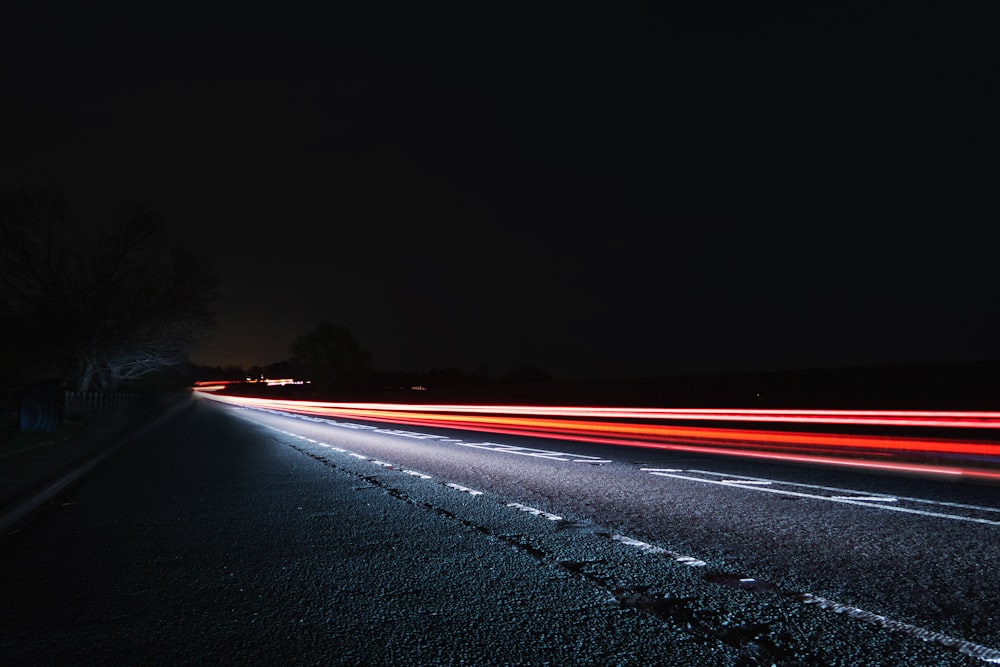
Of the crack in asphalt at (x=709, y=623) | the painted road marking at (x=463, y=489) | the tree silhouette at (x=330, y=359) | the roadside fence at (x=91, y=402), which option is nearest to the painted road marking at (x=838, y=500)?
the painted road marking at (x=463, y=489)

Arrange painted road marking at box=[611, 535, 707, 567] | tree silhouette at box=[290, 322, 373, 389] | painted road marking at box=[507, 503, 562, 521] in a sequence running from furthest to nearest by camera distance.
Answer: tree silhouette at box=[290, 322, 373, 389], painted road marking at box=[507, 503, 562, 521], painted road marking at box=[611, 535, 707, 567]

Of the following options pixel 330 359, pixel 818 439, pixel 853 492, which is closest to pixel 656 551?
pixel 853 492

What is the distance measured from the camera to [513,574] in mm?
5105

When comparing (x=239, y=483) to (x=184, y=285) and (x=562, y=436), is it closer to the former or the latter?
(x=562, y=436)

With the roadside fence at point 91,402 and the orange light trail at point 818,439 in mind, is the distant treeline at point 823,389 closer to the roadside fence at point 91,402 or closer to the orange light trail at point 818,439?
the orange light trail at point 818,439

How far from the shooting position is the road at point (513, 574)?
368cm

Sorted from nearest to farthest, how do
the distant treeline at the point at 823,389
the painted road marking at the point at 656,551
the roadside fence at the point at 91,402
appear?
the painted road marking at the point at 656,551 → the distant treeline at the point at 823,389 → the roadside fence at the point at 91,402

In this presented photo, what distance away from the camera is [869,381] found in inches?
935

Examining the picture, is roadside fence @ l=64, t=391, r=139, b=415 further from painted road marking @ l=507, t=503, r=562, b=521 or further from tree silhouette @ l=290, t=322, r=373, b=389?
tree silhouette @ l=290, t=322, r=373, b=389

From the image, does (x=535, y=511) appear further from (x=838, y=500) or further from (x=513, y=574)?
(x=838, y=500)

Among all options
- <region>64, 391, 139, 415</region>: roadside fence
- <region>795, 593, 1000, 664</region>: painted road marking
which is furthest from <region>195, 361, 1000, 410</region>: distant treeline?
<region>64, 391, 139, 415</region>: roadside fence

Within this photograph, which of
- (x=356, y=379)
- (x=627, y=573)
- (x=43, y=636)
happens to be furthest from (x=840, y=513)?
(x=356, y=379)

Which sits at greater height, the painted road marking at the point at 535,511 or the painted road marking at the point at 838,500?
the painted road marking at the point at 535,511

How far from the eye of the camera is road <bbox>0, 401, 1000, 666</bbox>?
12.1 feet
